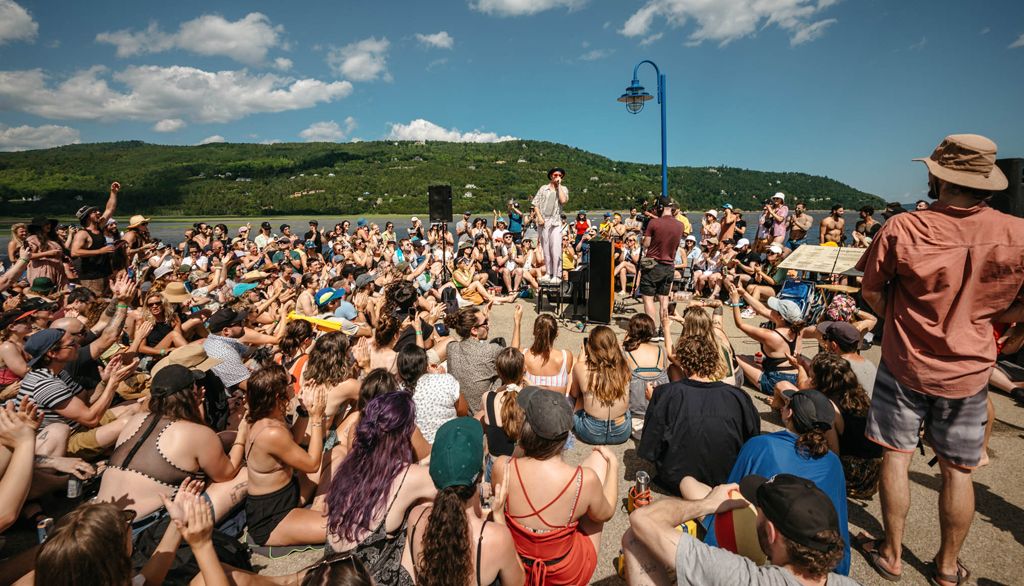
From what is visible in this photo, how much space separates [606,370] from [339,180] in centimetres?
9297

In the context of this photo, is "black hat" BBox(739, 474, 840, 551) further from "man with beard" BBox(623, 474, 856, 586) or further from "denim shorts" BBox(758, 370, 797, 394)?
"denim shorts" BBox(758, 370, 797, 394)

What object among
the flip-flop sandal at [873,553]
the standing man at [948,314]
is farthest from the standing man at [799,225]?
the standing man at [948,314]

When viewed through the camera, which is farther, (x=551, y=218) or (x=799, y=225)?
(x=799, y=225)

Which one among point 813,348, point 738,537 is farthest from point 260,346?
point 813,348

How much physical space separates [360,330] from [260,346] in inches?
54.8

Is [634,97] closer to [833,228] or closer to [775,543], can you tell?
[833,228]

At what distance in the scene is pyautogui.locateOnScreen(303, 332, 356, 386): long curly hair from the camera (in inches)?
149

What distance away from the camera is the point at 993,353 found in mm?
2289

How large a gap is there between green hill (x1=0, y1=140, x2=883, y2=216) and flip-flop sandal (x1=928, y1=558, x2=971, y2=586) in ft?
213

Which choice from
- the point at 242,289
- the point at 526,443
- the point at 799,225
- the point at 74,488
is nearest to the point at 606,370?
the point at 526,443

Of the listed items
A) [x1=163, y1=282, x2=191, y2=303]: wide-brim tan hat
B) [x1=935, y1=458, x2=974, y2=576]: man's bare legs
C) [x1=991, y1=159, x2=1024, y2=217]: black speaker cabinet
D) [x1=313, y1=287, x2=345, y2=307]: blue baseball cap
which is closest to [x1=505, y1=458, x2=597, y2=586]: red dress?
[x1=935, y1=458, x2=974, y2=576]: man's bare legs

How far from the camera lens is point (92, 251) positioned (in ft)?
26.1

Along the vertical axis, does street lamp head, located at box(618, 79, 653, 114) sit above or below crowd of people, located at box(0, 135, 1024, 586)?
above

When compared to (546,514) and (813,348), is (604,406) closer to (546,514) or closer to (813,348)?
(546,514)
